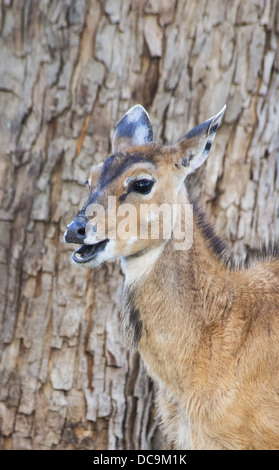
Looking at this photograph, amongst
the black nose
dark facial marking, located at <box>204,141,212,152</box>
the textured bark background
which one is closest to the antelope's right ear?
the black nose

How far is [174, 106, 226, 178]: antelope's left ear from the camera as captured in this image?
5.19 meters

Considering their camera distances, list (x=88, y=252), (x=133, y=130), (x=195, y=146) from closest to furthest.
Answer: (x=88, y=252)
(x=195, y=146)
(x=133, y=130)

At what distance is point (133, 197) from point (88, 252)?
0.60m

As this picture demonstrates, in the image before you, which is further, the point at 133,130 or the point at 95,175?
the point at 133,130

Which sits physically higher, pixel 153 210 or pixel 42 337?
pixel 153 210

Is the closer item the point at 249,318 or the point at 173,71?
the point at 249,318

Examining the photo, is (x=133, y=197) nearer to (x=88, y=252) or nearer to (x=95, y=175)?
(x=95, y=175)

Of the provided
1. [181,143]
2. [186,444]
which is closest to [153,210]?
[181,143]

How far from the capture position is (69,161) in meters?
6.88

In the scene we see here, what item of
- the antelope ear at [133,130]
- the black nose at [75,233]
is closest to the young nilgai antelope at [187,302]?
the black nose at [75,233]

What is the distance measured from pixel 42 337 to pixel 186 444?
2.37 metres

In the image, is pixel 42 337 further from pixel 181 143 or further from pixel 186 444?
pixel 181 143

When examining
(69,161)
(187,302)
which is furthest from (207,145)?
(69,161)

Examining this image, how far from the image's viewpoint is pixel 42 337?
22.6 ft
